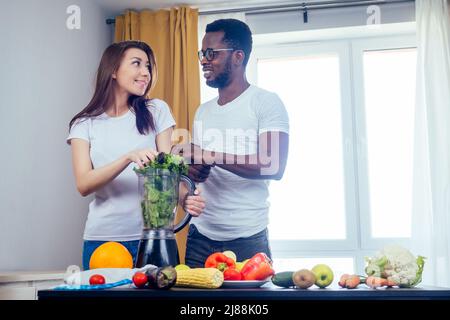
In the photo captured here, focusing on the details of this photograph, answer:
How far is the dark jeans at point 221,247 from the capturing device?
181cm

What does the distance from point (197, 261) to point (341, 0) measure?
162cm

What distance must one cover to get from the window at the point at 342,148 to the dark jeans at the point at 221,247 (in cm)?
101

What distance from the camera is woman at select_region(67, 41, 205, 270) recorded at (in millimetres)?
1686

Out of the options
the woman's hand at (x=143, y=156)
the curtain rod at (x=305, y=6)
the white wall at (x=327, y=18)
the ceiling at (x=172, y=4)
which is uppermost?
the ceiling at (x=172, y=4)

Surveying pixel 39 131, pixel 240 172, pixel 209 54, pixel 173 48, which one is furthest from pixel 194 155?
pixel 173 48

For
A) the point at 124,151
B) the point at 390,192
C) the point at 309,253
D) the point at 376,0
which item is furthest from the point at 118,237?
the point at 376,0

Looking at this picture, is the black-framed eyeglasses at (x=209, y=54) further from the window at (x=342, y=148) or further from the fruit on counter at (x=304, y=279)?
the fruit on counter at (x=304, y=279)

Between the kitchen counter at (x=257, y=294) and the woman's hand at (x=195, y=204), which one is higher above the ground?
the woman's hand at (x=195, y=204)

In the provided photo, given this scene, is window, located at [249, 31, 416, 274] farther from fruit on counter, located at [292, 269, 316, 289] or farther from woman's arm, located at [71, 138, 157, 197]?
fruit on counter, located at [292, 269, 316, 289]

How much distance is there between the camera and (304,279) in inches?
39.2

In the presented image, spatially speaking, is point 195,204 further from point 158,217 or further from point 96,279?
point 96,279

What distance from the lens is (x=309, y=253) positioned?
9.34 feet

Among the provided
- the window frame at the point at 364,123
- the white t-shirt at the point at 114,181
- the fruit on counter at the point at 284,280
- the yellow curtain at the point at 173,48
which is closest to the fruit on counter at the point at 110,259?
the fruit on counter at the point at 284,280

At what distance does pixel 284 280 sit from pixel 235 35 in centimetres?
133
